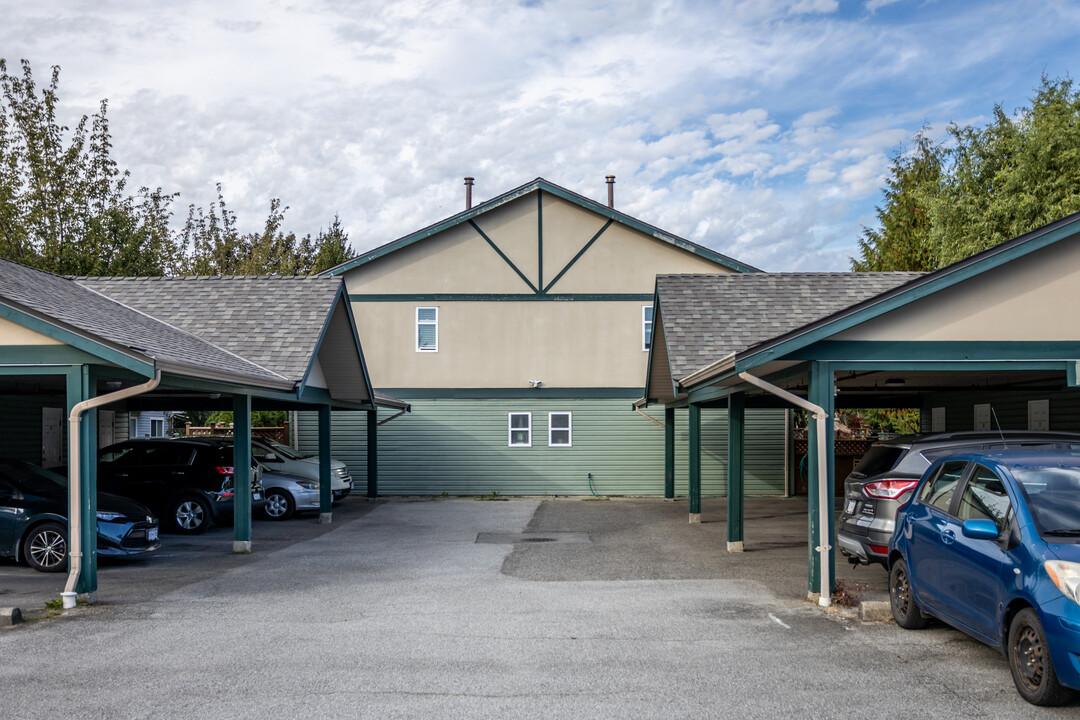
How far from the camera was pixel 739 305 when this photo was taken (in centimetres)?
1783

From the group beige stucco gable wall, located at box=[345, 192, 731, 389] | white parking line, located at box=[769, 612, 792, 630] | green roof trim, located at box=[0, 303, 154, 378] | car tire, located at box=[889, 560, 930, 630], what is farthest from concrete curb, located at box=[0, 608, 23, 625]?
beige stucco gable wall, located at box=[345, 192, 731, 389]

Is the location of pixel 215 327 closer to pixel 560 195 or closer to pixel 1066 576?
pixel 560 195

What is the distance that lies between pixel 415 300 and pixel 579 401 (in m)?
5.01

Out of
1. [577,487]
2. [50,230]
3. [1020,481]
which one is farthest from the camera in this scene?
[50,230]

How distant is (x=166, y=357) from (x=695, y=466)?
412 inches

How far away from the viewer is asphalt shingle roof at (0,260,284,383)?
34.5 ft

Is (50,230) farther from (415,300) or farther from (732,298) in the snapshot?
(732,298)

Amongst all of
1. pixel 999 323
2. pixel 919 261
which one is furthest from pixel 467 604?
pixel 919 261

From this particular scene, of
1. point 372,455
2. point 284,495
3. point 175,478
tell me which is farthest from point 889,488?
point 372,455

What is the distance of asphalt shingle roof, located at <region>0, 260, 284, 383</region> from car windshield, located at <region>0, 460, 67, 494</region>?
223 centimetres

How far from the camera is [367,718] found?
6.00 m

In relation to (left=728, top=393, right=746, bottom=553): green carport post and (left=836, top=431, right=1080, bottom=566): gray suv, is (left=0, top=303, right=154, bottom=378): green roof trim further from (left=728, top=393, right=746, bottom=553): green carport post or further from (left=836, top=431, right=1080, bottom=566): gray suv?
(left=728, top=393, right=746, bottom=553): green carport post

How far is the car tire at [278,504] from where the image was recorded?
19.0 metres

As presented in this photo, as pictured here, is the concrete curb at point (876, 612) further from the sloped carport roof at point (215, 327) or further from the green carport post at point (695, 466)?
the green carport post at point (695, 466)
